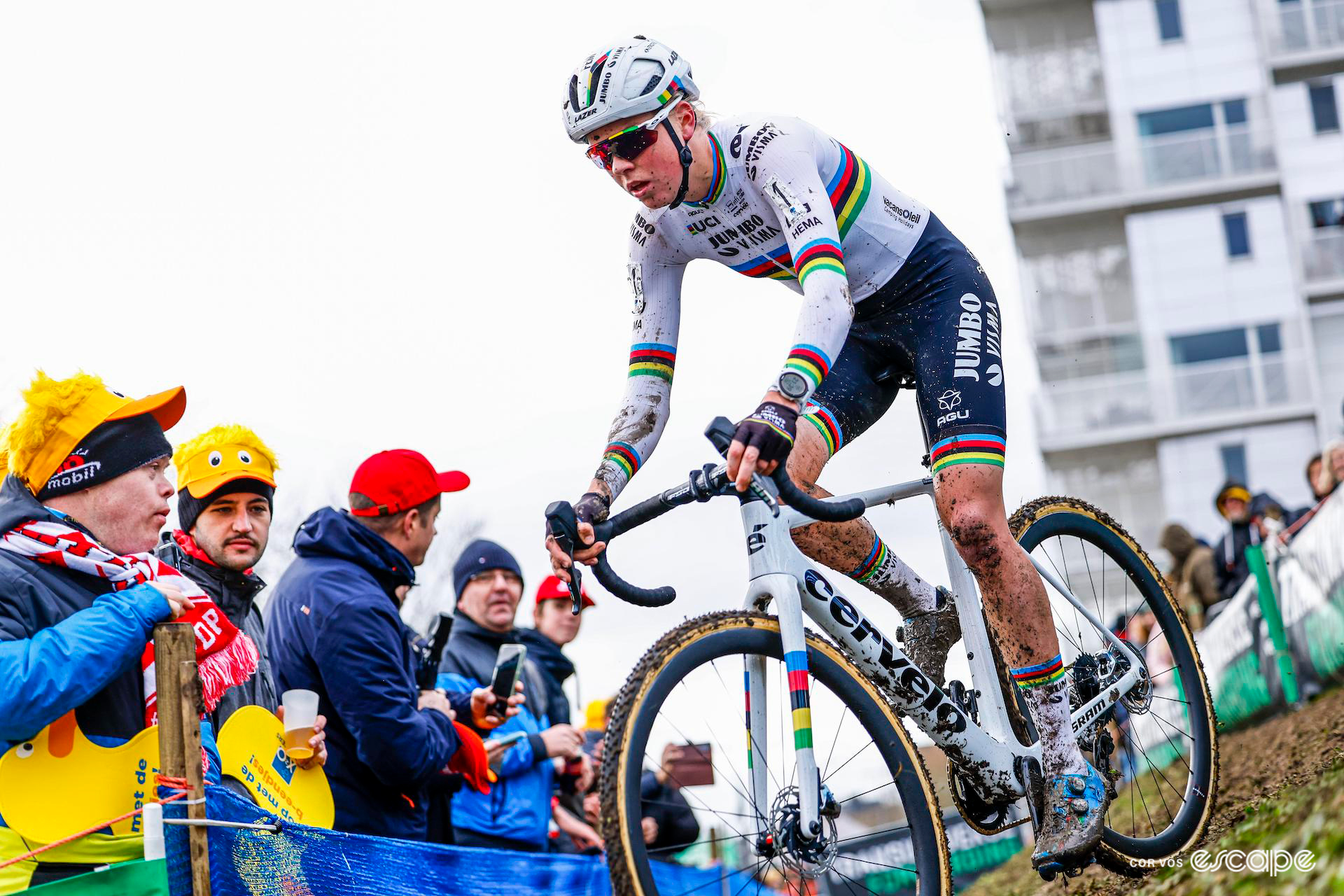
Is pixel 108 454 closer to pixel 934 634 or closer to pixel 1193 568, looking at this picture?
pixel 934 634

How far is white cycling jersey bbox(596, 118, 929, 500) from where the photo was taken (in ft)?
14.2

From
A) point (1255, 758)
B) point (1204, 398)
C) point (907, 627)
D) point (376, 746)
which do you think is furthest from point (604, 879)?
point (1204, 398)

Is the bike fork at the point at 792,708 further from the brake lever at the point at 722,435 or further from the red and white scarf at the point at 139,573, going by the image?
the red and white scarf at the point at 139,573

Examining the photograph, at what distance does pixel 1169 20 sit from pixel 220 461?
1937 inches

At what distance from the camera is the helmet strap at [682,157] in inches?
175

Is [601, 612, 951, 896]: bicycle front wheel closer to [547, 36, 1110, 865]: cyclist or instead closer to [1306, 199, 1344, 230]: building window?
[547, 36, 1110, 865]: cyclist

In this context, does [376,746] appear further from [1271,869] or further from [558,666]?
[1271,869]

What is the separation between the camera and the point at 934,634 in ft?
17.1

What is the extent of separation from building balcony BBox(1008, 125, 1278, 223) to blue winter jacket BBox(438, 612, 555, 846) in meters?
42.9

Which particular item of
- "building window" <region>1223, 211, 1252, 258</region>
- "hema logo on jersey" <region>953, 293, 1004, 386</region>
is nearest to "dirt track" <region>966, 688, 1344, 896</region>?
"hema logo on jersey" <region>953, 293, 1004, 386</region>

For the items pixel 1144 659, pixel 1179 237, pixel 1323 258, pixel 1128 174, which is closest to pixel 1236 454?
pixel 1323 258

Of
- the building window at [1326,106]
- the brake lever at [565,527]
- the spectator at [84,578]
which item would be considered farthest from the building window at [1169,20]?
the spectator at [84,578]

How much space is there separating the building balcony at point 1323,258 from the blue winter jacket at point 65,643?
48328 millimetres

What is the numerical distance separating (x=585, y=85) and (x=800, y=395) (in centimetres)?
121
